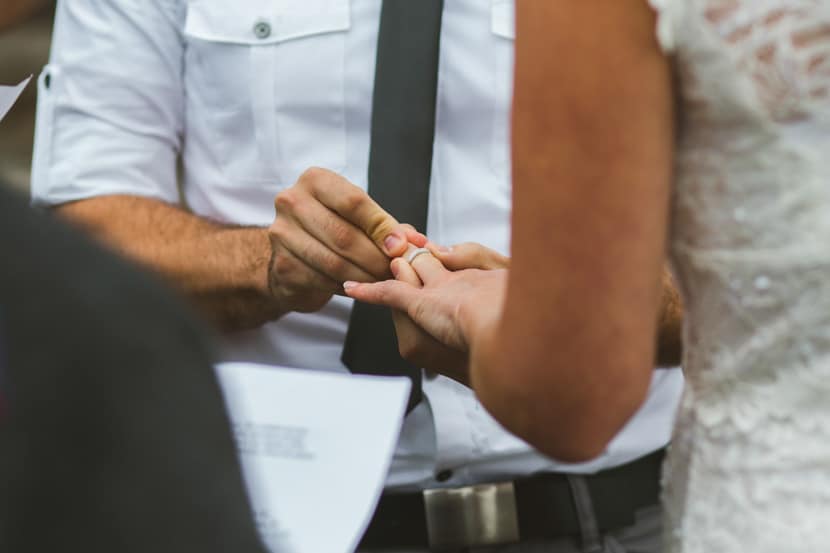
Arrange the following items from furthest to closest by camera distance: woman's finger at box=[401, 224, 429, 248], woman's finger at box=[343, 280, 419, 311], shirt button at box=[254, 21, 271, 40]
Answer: shirt button at box=[254, 21, 271, 40] < woman's finger at box=[401, 224, 429, 248] < woman's finger at box=[343, 280, 419, 311]

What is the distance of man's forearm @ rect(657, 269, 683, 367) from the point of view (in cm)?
140

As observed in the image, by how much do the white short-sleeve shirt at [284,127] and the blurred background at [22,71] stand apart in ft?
4.08

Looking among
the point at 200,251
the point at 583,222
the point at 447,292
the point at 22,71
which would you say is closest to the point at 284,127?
the point at 200,251

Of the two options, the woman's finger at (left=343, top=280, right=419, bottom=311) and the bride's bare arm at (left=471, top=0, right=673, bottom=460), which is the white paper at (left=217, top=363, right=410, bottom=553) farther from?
the bride's bare arm at (left=471, top=0, right=673, bottom=460)

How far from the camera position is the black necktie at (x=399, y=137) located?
58.1 inches

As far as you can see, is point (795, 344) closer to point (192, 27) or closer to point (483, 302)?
point (483, 302)

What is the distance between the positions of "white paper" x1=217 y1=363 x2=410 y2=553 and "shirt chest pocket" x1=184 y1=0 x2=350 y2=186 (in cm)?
43

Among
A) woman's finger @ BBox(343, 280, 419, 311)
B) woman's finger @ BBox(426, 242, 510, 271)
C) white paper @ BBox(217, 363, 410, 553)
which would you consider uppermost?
woman's finger @ BBox(426, 242, 510, 271)

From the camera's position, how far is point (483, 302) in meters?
1.07

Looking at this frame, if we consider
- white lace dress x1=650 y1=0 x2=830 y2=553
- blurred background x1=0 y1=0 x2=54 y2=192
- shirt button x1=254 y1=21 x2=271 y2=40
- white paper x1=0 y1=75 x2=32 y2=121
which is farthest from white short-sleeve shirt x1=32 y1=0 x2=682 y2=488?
blurred background x1=0 y1=0 x2=54 y2=192

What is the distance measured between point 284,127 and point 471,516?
0.54m

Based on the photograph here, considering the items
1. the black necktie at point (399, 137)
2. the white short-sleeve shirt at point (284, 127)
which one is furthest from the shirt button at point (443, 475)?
the black necktie at point (399, 137)

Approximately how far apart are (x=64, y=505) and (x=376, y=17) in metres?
1.22

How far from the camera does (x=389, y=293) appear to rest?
1.19m
